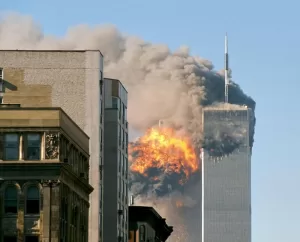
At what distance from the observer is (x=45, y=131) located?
10550cm

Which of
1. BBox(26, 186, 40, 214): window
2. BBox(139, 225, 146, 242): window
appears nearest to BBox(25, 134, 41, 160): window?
BBox(26, 186, 40, 214): window

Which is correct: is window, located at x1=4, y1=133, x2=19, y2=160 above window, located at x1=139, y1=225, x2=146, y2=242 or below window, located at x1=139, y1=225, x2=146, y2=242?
above

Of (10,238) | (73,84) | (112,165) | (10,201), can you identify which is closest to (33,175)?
(10,201)

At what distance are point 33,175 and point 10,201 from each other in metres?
2.50

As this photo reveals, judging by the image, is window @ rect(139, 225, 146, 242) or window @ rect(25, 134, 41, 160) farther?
window @ rect(139, 225, 146, 242)

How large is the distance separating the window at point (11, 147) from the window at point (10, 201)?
2.26 m

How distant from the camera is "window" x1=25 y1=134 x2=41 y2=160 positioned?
4149 inches

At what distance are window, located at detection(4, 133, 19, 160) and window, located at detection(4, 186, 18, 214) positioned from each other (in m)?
2.26

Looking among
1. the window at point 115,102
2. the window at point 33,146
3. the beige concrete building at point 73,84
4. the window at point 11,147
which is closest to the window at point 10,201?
the window at point 11,147

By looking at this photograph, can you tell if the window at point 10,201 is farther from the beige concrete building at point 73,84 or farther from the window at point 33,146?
the beige concrete building at point 73,84

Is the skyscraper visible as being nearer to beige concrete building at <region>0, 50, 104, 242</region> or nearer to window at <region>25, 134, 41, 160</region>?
beige concrete building at <region>0, 50, 104, 242</region>

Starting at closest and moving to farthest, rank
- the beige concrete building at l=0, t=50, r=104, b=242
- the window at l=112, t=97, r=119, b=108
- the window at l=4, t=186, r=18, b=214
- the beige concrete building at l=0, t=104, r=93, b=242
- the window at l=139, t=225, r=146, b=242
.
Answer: the beige concrete building at l=0, t=104, r=93, b=242 < the window at l=4, t=186, r=18, b=214 < the beige concrete building at l=0, t=50, r=104, b=242 < the window at l=112, t=97, r=119, b=108 < the window at l=139, t=225, r=146, b=242

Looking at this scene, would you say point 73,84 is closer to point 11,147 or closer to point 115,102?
point 115,102

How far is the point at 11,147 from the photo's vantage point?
10562 cm
